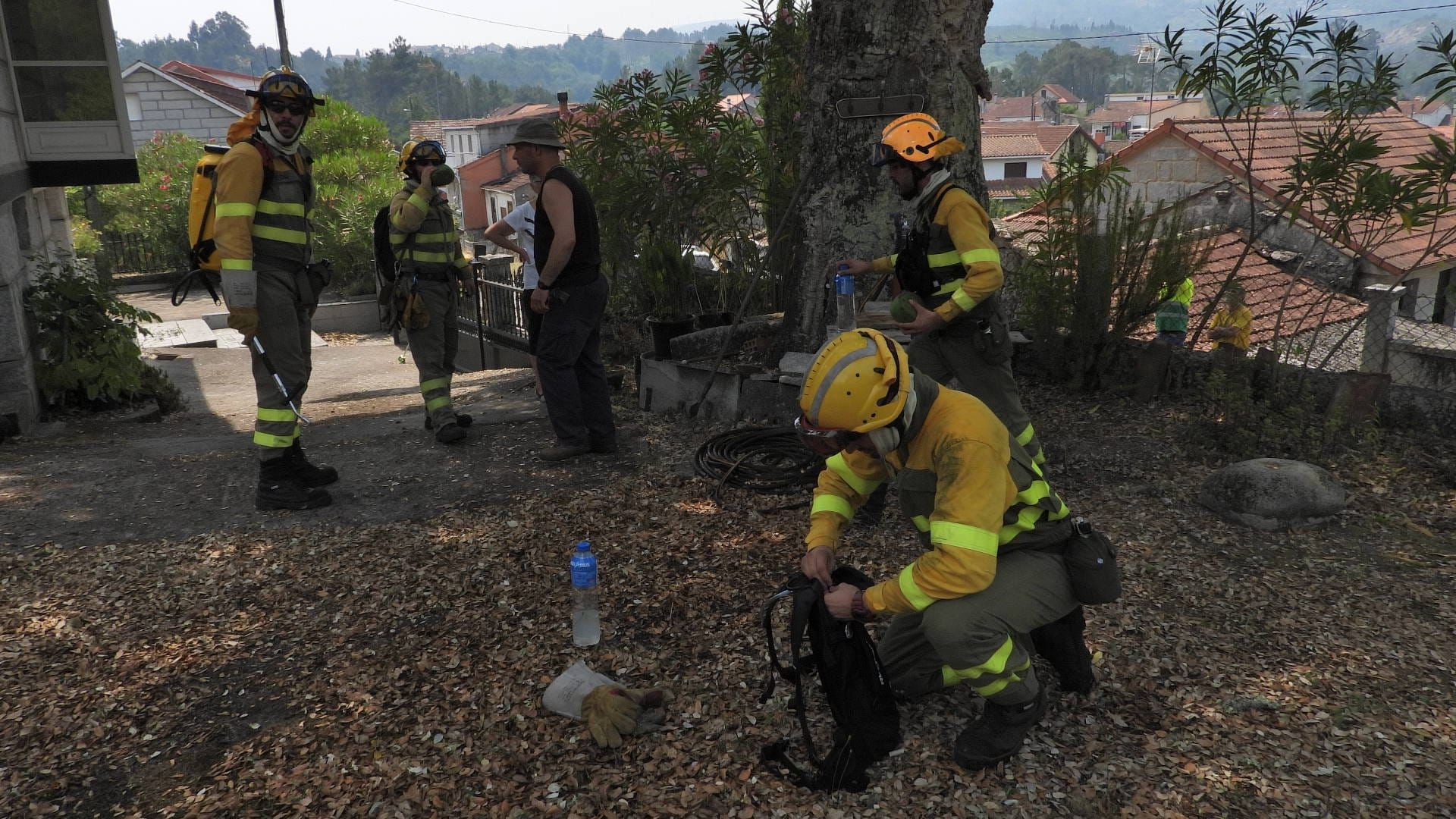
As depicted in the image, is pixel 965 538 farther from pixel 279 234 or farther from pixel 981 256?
pixel 279 234

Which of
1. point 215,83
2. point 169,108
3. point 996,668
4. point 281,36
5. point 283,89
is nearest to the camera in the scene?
point 996,668

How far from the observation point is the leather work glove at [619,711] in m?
3.06

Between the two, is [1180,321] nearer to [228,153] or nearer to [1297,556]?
[1297,556]

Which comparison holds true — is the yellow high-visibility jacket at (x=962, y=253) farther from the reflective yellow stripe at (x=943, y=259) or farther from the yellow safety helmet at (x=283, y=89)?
the yellow safety helmet at (x=283, y=89)

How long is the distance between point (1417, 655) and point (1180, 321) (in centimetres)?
354

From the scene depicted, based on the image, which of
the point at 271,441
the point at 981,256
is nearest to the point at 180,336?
the point at 271,441

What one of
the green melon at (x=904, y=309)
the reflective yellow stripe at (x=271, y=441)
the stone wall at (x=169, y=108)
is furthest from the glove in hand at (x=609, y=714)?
the stone wall at (x=169, y=108)

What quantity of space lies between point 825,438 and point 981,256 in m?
1.97

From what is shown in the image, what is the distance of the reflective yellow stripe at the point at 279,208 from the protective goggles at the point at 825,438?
11.1ft

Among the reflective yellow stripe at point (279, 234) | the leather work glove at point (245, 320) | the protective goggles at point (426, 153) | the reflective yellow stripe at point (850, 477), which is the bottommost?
the reflective yellow stripe at point (850, 477)

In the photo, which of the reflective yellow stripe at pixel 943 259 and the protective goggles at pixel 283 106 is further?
the protective goggles at pixel 283 106

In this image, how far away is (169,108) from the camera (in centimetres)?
3988

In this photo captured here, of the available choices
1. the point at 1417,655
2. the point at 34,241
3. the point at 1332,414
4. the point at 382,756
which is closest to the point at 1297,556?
the point at 1417,655

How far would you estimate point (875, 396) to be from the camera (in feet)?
8.78
